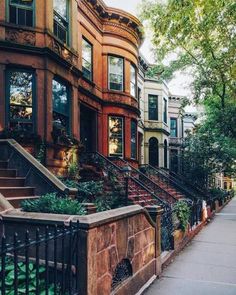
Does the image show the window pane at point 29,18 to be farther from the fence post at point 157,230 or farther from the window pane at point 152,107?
the window pane at point 152,107

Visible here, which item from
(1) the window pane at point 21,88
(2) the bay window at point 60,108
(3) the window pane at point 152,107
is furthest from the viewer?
(3) the window pane at point 152,107

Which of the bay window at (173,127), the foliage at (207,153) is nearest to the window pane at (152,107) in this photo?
the foliage at (207,153)

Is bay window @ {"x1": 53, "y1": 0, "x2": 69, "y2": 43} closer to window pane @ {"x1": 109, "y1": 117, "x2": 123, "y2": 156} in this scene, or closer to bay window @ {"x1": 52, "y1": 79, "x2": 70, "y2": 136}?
bay window @ {"x1": 52, "y1": 79, "x2": 70, "y2": 136}

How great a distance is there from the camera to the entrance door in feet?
55.2

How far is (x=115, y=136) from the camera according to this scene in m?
18.0

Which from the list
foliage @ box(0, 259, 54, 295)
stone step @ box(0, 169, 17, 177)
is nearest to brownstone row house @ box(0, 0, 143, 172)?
stone step @ box(0, 169, 17, 177)

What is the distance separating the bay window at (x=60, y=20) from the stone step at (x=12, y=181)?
667 cm

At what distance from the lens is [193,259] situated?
820 centimetres

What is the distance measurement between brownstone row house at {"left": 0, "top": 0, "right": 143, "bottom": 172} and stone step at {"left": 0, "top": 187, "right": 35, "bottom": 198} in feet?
9.04

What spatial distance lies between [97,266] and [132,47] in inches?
671

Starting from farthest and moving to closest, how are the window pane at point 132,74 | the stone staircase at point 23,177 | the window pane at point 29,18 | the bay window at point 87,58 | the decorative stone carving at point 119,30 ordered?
the window pane at point 132,74 < the decorative stone carving at point 119,30 < the bay window at point 87,58 < the window pane at point 29,18 < the stone staircase at point 23,177

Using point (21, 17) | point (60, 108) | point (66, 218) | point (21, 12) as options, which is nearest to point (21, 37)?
point (21, 17)

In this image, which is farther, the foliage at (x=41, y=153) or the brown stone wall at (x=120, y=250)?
the foliage at (x=41, y=153)

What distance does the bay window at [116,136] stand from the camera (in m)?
17.9
